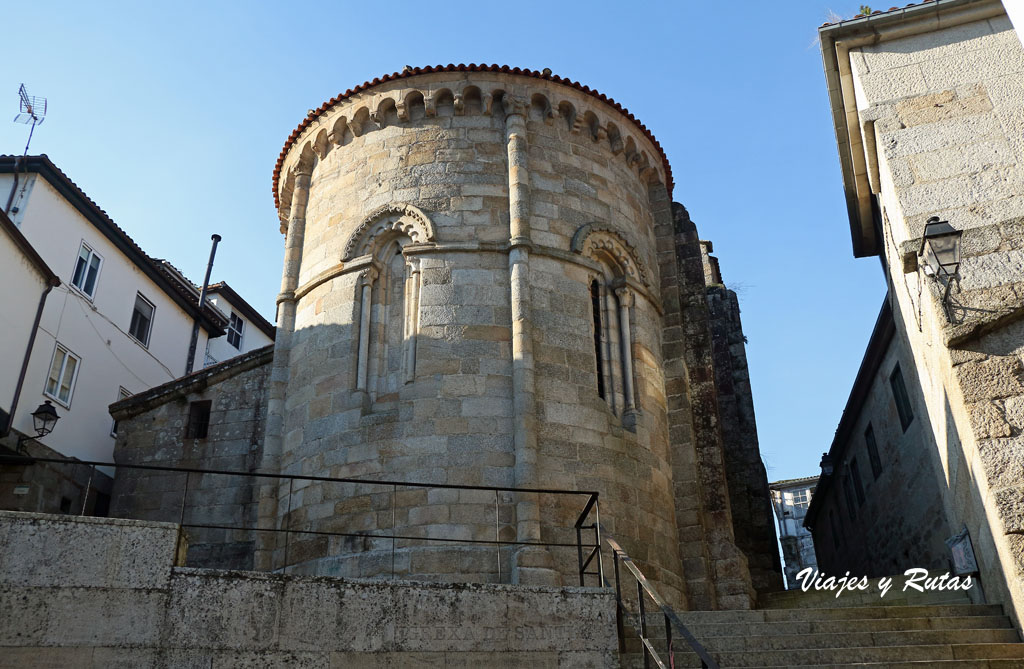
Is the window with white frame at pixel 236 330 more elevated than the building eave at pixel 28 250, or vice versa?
the window with white frame at pixel 236 330

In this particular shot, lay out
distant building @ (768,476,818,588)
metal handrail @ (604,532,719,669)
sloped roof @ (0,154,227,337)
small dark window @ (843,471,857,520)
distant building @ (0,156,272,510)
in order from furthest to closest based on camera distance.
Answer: distant building @ (768,476,818,588) < small dark window @ (843,471,857,520) < sloped roof @ (0,154,227,337) < distant building @ (0,156,272,510) < metal handrail @ (604,532,719,669)

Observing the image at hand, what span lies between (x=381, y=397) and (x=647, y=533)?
404 centimetres

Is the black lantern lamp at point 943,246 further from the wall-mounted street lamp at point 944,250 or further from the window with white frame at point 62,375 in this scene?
the window with white frame at point 62,375

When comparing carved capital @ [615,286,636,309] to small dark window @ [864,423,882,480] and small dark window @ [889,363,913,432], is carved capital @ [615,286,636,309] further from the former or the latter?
small dark window @ [864,423,882,480]

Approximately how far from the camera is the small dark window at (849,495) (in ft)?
73.8

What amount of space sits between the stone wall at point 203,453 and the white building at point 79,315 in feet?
9.06

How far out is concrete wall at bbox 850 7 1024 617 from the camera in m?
8.57

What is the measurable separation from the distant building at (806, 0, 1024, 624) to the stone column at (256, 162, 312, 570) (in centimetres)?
835

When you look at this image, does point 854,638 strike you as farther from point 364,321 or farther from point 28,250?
point 28,250

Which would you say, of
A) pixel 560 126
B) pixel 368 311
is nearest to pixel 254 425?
pixel 368 311

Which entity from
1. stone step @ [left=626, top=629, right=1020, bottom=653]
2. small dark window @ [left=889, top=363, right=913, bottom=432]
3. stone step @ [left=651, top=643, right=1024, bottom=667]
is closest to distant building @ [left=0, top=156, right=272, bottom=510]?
stone step @ [left=626, top=629, right=1020, bottom=653]

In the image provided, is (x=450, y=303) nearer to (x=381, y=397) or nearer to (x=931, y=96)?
(x=381, y=397)

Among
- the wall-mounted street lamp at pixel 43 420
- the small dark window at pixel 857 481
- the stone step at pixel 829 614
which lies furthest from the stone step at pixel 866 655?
the small dark window at pixel 857 481

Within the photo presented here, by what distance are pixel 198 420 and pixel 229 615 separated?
8.39m
